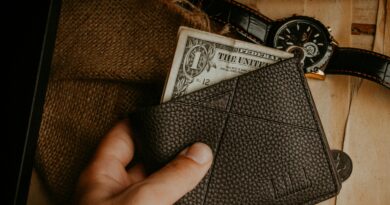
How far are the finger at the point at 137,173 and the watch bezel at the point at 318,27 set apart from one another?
448mm

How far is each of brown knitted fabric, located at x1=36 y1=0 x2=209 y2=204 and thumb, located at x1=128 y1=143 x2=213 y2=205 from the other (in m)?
0.23

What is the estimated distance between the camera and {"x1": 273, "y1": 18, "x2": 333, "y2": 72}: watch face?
97 cm

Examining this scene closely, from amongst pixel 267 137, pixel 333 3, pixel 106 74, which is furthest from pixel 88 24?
pixel 333 3

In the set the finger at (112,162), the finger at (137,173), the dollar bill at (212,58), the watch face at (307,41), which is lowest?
the finger at (137,173)

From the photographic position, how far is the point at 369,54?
962 millimetres

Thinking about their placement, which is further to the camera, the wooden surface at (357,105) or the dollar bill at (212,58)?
the wooden surface at (357,105)

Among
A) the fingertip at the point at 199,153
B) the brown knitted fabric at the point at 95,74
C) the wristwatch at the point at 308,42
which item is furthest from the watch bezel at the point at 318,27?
the fingertip at the point at 199,153

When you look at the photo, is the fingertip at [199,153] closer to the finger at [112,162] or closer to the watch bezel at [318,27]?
the finger at [112,162]

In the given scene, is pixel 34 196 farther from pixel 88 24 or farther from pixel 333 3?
pixel 333 3

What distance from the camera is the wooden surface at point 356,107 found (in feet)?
3.31

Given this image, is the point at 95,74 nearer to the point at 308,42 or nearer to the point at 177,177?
the point at 177,177

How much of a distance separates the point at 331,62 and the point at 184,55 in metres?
0.41

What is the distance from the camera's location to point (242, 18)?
1.00 metres

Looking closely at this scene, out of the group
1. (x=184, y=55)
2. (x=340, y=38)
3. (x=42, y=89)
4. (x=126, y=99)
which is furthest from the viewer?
(x=340, y=38)
